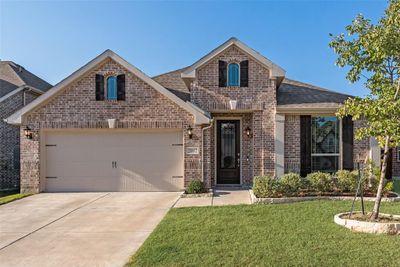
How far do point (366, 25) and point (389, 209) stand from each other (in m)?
4.52

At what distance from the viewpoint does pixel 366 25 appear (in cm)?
683

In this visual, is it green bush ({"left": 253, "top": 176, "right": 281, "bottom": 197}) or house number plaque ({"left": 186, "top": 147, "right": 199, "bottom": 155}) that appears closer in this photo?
green bush ({"left": 253, "top": 176, "right": 281, "bottom": 197})

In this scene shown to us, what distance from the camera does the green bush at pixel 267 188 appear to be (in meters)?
9.48

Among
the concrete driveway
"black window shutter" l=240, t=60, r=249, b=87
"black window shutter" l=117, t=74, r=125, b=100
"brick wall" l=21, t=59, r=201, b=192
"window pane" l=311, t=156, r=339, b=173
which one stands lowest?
the concrete driveway

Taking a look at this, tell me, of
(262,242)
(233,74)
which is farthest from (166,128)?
(262,242)

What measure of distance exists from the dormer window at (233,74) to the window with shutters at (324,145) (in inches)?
120

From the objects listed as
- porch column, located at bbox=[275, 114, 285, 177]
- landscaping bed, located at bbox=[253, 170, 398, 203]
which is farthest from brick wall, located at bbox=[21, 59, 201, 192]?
landscaping bed, located at bbox=[253, 170, 398, 203]

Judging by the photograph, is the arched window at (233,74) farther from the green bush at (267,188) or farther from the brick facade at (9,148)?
the brick facade at (9,148)

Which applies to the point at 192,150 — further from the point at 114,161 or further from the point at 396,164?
the point at 396,164

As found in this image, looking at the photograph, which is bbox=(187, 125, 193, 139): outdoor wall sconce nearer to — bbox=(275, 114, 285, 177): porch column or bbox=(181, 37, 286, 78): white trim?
bbox=(181, 37, 286, 78): white trim

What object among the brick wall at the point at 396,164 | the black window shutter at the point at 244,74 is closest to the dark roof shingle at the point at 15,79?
the black window shutter at the point at 244,74

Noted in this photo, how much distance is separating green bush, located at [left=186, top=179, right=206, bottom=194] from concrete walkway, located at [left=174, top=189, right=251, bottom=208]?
1.56ft

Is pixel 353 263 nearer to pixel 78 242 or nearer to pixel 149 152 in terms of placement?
pixel 78 242

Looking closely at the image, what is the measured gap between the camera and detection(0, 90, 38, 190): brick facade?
533 inches
